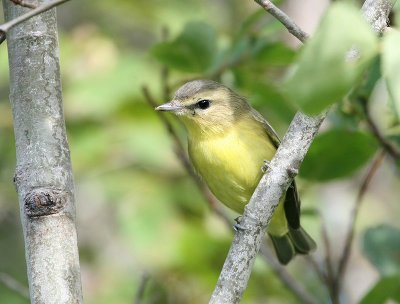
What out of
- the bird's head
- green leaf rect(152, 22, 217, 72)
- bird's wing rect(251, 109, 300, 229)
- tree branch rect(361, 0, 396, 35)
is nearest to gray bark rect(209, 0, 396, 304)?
tree branch rect(361, 0, 396, 35)

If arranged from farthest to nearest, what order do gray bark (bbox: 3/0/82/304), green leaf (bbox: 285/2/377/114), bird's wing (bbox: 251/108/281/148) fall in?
1. bird's wing (bbox: 251/108/281/148)
2. gray bark (bbox: 3/0/82/304)
3. green leaf (bbox: 285/2/377/114)

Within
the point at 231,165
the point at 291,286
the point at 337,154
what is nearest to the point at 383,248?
the point at 291,286

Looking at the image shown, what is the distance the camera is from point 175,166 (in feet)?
16.6

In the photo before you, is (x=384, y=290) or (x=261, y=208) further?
(x=384, y=290)

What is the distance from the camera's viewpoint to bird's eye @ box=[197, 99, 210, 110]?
419 cm

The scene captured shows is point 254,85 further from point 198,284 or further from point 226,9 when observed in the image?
point 226,9

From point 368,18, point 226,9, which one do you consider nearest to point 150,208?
point 368,18

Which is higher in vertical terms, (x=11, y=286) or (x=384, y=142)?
(x=384, y=142)

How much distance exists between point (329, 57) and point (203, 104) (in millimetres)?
3094

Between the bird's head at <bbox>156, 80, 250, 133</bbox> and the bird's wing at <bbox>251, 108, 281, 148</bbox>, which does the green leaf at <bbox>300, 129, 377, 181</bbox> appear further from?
the bird's head at <bbox>156, 80, 250, 133</bbox>

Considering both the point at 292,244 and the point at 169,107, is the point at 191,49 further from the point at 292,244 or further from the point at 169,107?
the point at 292,244

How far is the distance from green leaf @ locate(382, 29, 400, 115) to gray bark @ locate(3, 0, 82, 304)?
116cm

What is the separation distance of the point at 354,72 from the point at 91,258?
182 inches

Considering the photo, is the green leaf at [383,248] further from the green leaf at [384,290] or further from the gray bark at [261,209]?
the gray bark at [261,209]
